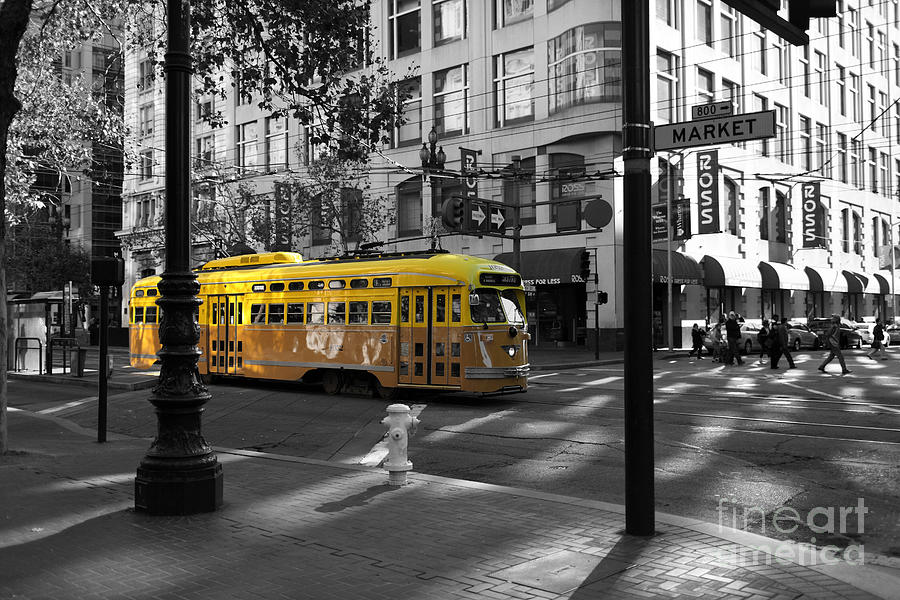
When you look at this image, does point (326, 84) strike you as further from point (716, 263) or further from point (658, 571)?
point (716, 263)

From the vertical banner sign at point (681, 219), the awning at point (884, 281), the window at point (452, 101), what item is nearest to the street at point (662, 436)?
the vertical banner sign at point (681, 219)

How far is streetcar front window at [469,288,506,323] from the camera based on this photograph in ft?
54.3

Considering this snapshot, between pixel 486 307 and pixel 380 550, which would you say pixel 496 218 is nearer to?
pixel 486 307

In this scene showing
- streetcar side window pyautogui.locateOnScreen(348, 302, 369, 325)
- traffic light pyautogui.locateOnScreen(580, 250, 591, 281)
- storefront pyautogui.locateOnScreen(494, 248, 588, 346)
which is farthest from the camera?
storefront pyautogui.locateOnScreen(494, 248, 588, 346)

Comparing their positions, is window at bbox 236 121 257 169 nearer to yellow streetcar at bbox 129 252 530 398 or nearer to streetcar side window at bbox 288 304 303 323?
yellow streetcar at bbox 129 252 530 398

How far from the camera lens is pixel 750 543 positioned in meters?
5.88

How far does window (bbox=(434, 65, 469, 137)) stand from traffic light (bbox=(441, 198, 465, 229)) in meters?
15.3

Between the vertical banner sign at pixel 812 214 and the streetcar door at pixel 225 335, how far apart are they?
36367mm

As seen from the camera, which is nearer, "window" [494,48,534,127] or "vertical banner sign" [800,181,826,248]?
"window" [494,48,534,127]

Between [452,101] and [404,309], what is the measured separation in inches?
995

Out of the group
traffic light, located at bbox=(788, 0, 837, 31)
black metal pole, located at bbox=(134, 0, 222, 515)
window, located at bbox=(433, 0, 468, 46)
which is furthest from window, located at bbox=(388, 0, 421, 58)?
traffic light, located at bbox=(788, 0, 837, 31)

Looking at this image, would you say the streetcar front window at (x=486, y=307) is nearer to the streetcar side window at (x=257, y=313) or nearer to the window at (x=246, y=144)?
the streetcar side window at (x=257, y=313)

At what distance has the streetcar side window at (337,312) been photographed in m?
18.4

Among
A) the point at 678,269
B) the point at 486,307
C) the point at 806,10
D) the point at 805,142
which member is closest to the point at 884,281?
the point at 805,142
